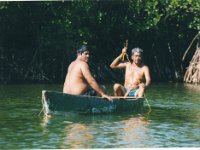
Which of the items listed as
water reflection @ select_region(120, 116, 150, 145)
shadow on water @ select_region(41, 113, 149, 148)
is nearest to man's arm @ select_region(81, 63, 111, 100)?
shadow on water @ select_region(41, 113, 149, 148)

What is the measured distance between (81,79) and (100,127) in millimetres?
1409

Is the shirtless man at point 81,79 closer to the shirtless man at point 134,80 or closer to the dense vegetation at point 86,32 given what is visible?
the shirtless man at point 134,80

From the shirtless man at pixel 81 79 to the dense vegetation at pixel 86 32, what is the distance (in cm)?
815

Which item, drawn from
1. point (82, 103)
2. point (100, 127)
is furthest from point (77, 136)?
point (82, 103)

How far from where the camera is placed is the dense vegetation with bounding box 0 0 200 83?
835 inches

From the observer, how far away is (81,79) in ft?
39.4

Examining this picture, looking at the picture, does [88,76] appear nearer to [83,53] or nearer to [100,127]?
[83,53]

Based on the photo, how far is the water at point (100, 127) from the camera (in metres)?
9.35

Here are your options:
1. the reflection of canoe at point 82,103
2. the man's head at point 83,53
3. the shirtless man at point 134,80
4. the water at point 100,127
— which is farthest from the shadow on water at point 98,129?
the man's head at point 83,53

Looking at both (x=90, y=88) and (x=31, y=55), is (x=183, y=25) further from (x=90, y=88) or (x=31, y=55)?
(x=90, y=88)

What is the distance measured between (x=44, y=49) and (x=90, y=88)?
9.76m

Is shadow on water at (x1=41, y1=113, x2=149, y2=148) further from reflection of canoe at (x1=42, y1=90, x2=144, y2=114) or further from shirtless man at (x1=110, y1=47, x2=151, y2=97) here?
shirtless man at (x1=110, y1=47, x2=151, y2=97)

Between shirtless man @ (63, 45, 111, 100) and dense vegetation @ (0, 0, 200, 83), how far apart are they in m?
8.15

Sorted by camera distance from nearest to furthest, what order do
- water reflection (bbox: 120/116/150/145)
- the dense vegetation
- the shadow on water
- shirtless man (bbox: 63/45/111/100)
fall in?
the shadow on water, water reflection (bbox: 120/116/150/145), shirtless man (bbox: 63/45/111/100), the dense vegetation
